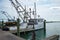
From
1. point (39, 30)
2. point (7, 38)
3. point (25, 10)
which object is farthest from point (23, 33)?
point (25, 10)

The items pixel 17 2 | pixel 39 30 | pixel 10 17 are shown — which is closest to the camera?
pixel 39 30

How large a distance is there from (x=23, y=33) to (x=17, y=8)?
A: 2316 cm

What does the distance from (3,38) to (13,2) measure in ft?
115

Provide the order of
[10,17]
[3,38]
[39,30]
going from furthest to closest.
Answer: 1. [10,17]
2. [39,30]
3. [3,38]

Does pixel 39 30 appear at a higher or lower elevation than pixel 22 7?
lower

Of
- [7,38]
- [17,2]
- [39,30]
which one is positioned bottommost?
[39,30]

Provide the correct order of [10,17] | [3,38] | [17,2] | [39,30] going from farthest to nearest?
[10,17], [17,2], [39,30], [3,38]

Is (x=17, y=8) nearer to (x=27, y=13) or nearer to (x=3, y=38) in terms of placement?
(x=27, y=13)

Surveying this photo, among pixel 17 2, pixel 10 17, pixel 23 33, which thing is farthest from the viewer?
pixel 10 17

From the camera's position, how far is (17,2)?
143ft

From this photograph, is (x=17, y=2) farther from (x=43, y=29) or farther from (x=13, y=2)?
(x=43, y=29)

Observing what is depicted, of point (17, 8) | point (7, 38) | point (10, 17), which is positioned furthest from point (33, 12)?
point (7, 38)

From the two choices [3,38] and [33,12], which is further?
[33,12]

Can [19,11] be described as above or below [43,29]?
above
